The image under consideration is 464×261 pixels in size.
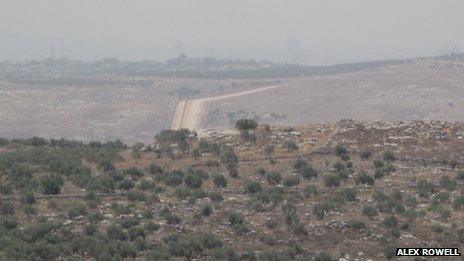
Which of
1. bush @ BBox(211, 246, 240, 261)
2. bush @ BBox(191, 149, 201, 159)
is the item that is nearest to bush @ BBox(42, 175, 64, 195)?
bush @ BBox(191, 149, 201, 159)

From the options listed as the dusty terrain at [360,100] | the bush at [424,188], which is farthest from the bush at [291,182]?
the dusty terrain at [360,100]

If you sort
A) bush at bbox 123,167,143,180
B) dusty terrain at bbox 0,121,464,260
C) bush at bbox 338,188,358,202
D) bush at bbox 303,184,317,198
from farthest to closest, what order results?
bush at bbox 123,167,143,180 → bush at bbox 303,184,317,198 → bush at bbox 338,188,358,202 → dusty terrain at bbox 0,121,464,260

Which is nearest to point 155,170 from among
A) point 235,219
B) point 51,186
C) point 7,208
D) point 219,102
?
point 51,186

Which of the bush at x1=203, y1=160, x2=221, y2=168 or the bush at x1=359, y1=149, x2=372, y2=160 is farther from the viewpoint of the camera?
the bush at x1=359, y1=149, x2=372, y2=160

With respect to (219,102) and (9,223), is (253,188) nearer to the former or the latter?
(9,223)

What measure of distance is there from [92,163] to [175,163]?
3.83 metres

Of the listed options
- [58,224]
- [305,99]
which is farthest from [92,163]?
[305,99]

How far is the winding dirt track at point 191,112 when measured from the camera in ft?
271

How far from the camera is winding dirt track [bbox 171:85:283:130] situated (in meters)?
82.7

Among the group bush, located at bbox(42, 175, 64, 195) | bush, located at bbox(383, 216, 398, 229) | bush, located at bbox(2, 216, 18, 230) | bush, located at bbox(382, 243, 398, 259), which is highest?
bush, located at bbox(42, 175, 64, 195)

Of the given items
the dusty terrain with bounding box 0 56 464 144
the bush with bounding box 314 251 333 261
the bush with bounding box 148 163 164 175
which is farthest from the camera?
the dusty terrain with bounding box 0 56 464 144

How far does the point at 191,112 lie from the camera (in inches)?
3644

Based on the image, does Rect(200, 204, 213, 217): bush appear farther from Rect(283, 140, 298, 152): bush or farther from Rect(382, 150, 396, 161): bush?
Rect(382, 150, 396, 161): bush

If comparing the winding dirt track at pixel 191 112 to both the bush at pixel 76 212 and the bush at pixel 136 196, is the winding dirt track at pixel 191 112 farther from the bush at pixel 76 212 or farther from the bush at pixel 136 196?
the bush at pixel 76 212
